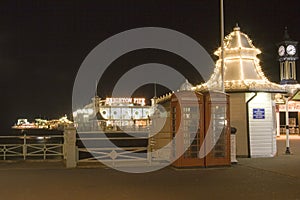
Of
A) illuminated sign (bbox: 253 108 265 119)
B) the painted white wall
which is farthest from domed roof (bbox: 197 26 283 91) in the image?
illuminated sign (bbox: 253 108 265 119)

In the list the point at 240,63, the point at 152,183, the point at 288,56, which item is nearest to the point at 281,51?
the point at 288,56

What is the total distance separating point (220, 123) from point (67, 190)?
6.93 meters

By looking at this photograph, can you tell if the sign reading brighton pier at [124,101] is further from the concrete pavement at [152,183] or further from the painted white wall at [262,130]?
the concrete pavement at [152,183]

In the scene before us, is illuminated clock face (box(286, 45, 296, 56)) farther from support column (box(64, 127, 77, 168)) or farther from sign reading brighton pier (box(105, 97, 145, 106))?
sign reading brighton pier (box(105, 97, 145, 106))

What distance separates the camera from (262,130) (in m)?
20.2

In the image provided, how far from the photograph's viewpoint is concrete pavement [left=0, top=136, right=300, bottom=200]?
34.1 ft

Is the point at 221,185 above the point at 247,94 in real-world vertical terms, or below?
below

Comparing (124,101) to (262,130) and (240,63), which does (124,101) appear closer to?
(240,63)

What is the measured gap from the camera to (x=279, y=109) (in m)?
42.6

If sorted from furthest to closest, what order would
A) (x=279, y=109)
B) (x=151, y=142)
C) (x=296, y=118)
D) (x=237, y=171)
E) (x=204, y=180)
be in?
Result: (x=296, y=118), (x=279, y=109), (x=151, y=142), (x=237, y=171), (x=204, y=180)

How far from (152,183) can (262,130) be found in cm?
945

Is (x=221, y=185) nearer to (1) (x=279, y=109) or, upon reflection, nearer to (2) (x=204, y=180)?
(2) (x=204, y=180)

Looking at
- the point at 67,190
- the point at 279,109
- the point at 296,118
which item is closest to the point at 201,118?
the point at 67,190

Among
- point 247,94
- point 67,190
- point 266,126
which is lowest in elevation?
point 67,190
